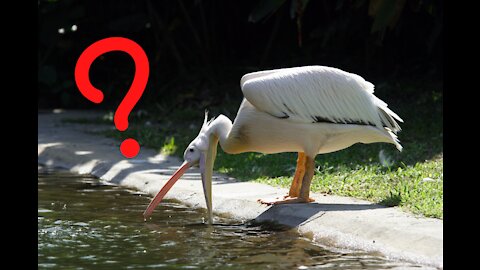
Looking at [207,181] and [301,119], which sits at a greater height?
[301,119]

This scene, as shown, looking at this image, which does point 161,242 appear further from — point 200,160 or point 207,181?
point 200,160

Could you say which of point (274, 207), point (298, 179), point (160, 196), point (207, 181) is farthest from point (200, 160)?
point (298, 179)

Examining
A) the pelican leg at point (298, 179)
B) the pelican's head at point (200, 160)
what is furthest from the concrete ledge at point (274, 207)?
the pelican's head at point (200, 160)

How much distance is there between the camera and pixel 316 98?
20.7ft

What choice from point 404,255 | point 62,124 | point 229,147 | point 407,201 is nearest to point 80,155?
point 62,124

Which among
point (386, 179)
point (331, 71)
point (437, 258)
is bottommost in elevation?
point (437, 258)

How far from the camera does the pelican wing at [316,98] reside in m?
6.23

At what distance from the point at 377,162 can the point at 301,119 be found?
6.26 ft

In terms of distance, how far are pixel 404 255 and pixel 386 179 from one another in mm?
2201

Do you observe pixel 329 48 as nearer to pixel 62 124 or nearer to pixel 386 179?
pixel 62 124

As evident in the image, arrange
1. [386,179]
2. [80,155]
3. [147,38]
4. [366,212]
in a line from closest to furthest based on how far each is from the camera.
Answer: [366,212], [386,179], [80,155], [147,38]

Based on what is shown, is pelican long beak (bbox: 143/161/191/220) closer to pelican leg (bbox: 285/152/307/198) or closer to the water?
the water

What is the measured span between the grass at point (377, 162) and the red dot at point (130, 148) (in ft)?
0.53

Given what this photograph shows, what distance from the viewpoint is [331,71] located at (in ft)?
21.0
